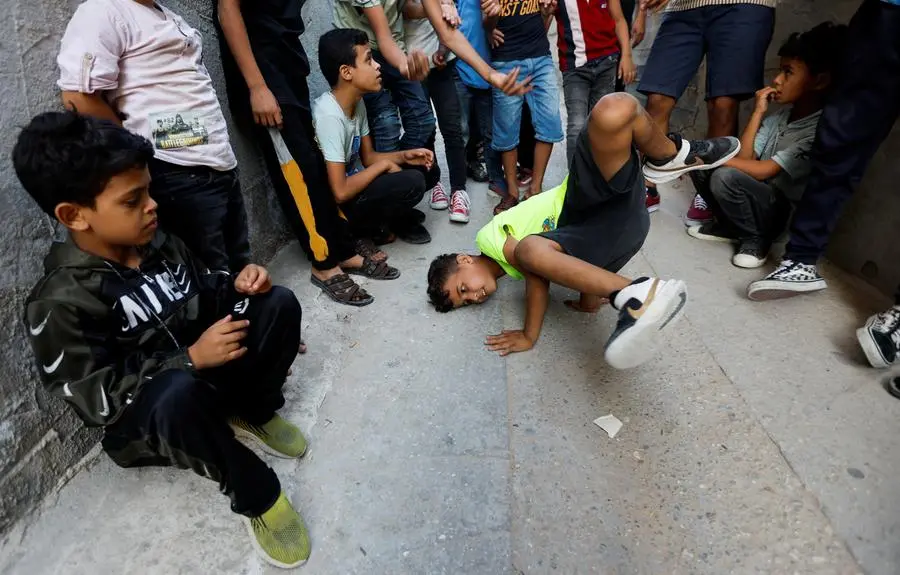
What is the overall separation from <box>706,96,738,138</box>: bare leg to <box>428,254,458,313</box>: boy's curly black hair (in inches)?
65.4

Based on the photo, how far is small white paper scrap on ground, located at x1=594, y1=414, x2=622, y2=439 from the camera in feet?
5.30

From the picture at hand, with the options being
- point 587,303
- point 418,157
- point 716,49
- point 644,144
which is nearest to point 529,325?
point 587,303

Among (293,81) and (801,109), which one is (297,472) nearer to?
(293,81)

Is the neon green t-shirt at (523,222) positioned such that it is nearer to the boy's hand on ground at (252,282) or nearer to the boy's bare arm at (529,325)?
the boy's bare arm at (529,325)

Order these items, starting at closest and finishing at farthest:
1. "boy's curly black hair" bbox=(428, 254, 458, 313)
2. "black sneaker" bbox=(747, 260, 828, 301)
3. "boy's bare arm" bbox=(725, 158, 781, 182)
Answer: "black sneaker" bbox=(747, 260, 828, 301), "boy's curly black hair" bbox=(428, 254, 458, 313), "boy's bare arm" bbox=(725, 158, 781, 182)

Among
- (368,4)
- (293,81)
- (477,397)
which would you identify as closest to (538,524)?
(477,397)

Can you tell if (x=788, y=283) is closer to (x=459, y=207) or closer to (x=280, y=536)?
(x=459, y=207)

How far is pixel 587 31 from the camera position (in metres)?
3.06

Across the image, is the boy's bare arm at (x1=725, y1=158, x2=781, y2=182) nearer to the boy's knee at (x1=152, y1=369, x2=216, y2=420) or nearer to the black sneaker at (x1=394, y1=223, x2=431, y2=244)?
the black sneaker at (x1=394, y1=223, x2=431, y2=244)

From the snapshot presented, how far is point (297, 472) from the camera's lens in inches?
60.2

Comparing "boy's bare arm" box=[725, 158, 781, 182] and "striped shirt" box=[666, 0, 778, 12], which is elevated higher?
"striped shirt" box=[666, 0, 778, 12]

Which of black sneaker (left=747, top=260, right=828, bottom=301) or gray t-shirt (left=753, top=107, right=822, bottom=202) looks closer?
black sneaker (left=747, top=260, right=828, bottom=301)

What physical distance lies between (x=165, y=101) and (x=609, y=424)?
174 centimetres

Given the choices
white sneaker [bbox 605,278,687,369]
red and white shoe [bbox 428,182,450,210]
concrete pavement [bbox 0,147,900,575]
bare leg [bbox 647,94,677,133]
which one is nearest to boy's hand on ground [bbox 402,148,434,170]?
red and white shoe [bbox 428,182,450,210]
